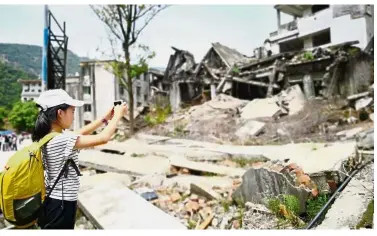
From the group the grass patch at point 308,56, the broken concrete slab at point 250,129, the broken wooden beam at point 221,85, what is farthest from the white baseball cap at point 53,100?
the broken wooden beam at point 221,85

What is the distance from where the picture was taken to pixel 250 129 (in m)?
7.47

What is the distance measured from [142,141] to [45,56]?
15.2ft

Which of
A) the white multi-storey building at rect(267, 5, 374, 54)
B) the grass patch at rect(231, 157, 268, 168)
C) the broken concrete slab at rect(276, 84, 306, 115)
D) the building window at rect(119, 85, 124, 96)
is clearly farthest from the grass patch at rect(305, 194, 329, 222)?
the white multi-storey building at rect(267, 5, 374, 54)

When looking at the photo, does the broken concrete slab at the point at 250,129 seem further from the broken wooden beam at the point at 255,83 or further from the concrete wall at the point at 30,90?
the concrete wall at the point at 30,90

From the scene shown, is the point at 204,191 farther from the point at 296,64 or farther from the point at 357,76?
the point at 296,64

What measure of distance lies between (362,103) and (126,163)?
18.5 feet

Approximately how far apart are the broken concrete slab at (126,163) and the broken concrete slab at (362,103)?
4.90 meters

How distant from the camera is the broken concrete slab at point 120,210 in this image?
10.4ft

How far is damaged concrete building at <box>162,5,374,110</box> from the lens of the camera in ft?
28.7

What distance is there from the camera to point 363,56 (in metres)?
8.19

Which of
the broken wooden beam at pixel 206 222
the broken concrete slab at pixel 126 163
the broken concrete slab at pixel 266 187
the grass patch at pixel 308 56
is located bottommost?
the broken wooden beam at pixel 206 222

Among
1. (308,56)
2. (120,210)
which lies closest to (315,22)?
(308,56)

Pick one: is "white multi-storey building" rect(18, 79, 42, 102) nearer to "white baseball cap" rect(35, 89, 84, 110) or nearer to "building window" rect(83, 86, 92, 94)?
"building window" rect(83, 86, 92, 94)
